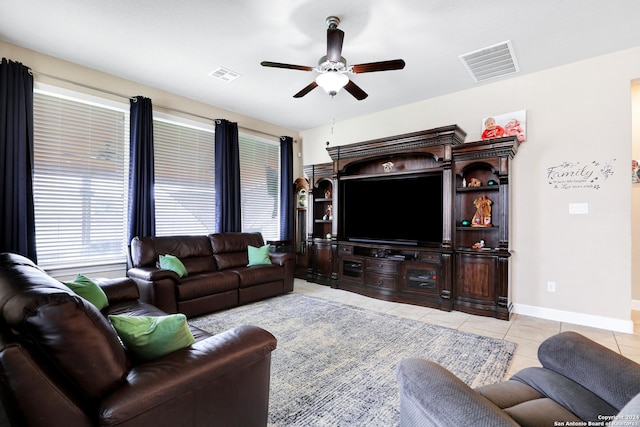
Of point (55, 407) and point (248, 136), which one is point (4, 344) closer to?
point (55, 407)

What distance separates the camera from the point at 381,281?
4.57m

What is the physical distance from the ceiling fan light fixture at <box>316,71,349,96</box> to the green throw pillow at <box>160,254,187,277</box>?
2702mm

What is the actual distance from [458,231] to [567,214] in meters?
1.21

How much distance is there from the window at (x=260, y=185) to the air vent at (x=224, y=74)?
156 cm

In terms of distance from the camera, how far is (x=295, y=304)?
4168 mm

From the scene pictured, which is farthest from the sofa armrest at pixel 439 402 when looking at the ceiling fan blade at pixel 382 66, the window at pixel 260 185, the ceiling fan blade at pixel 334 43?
the window at pixel 260 185

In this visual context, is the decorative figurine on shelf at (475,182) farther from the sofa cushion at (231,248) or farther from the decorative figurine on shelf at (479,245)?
the sofa cushion at (231,248)

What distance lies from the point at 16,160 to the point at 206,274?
7.52 feet

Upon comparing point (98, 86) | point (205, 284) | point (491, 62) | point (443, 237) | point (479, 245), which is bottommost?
point (205, 284)

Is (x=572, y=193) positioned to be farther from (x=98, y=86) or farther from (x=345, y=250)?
(x=98, y=86)

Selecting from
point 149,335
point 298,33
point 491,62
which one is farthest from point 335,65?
point 149,335

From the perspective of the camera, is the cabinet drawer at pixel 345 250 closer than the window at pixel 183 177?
No

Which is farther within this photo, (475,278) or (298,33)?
(475,278)

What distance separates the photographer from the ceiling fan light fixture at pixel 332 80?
111 inches
